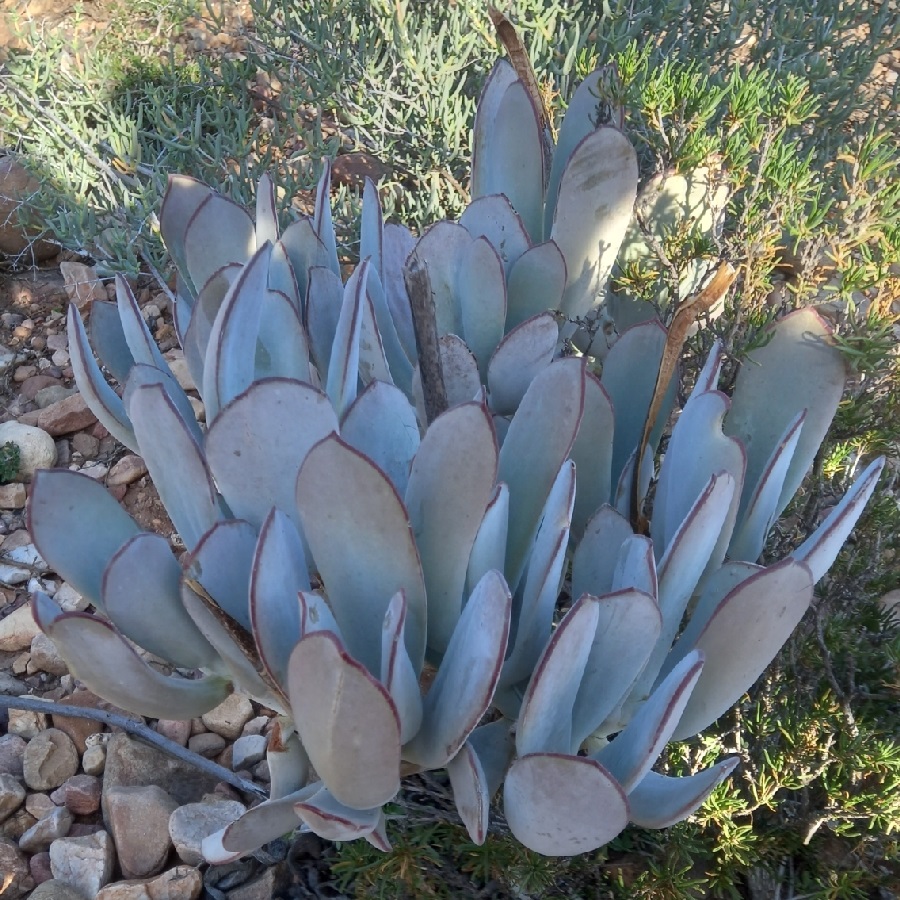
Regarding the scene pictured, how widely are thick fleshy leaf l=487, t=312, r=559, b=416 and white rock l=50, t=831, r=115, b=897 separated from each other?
100 cm

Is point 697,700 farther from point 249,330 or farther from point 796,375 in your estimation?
point 249,330

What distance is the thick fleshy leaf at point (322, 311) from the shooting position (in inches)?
43.1

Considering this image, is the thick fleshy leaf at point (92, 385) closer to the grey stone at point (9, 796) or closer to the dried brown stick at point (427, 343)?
the dried brown stick at point (427, 343)

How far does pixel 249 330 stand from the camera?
2.87 ft

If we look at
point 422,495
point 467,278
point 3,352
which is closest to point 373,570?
point 422,495

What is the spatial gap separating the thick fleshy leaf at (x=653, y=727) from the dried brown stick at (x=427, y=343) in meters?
0.42

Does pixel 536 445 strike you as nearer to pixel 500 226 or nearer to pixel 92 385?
pixel 500 226

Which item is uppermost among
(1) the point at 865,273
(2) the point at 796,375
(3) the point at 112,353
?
(1) the point at 865,273

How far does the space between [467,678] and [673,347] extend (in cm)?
41

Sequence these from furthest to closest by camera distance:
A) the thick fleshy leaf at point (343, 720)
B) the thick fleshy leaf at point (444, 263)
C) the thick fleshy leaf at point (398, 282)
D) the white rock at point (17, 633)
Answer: the white rock at point (17, 633), the thick fleshy leaf at point (398, 282), the thick fleshy leaf at point (444, 263), the thick fleshy leaf at point (343, 720)

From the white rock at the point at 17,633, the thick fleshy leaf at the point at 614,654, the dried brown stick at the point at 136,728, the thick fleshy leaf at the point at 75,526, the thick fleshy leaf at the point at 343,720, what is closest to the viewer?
the thick fleshy leaf at the point at 343,720

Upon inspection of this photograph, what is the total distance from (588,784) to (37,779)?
1.32 metres

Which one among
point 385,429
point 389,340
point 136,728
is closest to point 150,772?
point 136,728

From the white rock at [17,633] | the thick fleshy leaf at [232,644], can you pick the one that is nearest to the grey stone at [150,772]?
the white rock at [17,633]
